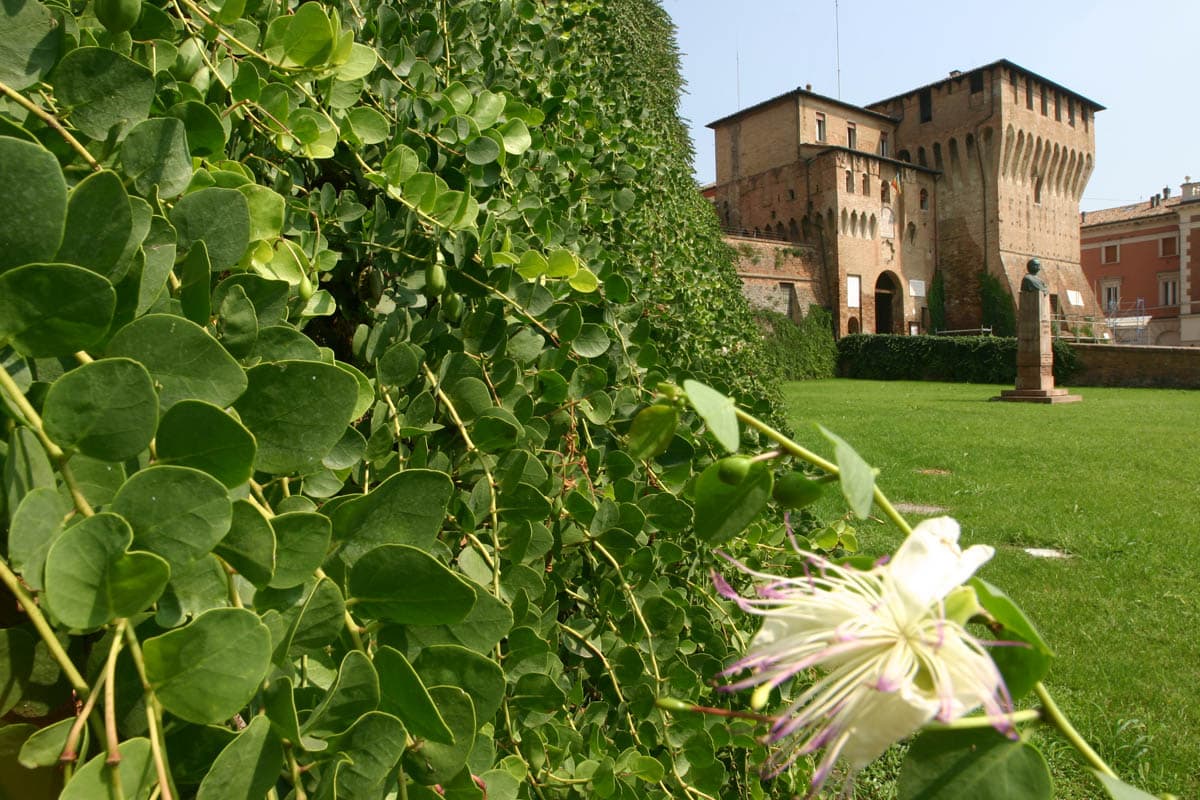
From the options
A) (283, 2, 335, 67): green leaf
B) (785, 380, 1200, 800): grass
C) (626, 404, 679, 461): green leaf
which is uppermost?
(283, 2, 335, 67): green leaf

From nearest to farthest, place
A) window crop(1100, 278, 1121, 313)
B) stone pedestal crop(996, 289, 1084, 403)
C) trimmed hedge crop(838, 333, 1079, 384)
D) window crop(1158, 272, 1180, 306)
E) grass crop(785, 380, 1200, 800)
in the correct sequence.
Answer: grass crop(785, 380, 1200, 800) < stone pedestal crop(996, 289, 1084, 403) < trimmed hedge crop(838, 333, 1079, 384) < window crop(1158, 272, 1180, 306) < window crop(1100, 278, 1121, 313)

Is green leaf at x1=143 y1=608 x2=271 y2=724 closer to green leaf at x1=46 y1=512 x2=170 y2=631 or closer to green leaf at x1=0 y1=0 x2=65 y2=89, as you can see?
green leaf at x1=46 y1=512 x2=170 y2=631

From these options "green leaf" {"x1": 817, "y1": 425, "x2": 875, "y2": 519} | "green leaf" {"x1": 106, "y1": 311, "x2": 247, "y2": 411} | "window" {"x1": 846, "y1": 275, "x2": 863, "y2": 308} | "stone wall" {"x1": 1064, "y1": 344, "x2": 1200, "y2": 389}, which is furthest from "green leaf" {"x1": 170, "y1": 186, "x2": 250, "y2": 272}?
"window" {"x1": 846, "y1": 275, "x2": 863, "y2": 308}

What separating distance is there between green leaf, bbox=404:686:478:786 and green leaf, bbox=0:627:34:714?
16 cm

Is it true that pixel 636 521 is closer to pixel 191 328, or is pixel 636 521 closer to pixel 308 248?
pixel 308 248

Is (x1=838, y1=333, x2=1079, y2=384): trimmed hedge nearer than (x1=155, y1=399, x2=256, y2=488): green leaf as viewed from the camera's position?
No

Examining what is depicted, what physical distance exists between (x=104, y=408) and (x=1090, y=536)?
228 inches

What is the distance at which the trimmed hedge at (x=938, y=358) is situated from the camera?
60.6 ft

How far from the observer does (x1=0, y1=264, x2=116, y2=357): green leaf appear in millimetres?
289

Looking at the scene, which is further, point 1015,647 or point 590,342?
point 590,342

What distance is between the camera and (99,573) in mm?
276

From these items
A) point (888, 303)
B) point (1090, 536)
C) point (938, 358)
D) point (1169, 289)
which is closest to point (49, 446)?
point (1090, 536)

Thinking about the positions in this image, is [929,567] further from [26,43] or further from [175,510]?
[26,43]

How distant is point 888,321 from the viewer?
25.4 meters
